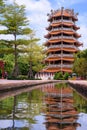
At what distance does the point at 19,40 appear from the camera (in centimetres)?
5438

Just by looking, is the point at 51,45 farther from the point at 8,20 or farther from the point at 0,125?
the point at 0,125

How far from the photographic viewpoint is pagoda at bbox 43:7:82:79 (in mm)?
98750

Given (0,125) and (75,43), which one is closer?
(0,125)

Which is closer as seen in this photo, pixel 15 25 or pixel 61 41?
pixel 15 25

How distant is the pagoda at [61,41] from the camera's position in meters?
98.8

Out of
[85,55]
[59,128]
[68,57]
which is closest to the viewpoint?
[59,128]

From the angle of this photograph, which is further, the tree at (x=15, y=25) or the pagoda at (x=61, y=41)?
the pagoda at (x=61, y=41)

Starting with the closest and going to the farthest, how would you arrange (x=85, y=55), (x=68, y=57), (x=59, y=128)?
A: 1. (x=59, y=128)
2. (x=85, y=55)
3. (x=68, y=57)

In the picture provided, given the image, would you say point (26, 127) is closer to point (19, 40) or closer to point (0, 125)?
point (0, 125)

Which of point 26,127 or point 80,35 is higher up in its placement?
point 80,35

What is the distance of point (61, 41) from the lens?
332 ft

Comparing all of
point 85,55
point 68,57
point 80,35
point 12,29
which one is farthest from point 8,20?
point 80,35

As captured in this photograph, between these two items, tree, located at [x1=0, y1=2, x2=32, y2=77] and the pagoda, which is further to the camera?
the pagoda

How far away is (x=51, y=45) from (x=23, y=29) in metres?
48.5
